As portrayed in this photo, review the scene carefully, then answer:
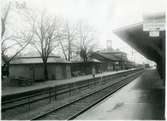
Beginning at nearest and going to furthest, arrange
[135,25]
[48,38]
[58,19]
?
1. [135,25]
2. [58,19]
3. [48,38]

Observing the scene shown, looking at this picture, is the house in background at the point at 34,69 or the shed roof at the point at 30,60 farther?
the shed roof at the point at 30,60

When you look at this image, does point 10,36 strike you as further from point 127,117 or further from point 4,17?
point 127,117

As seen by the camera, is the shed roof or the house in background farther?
the shed roof

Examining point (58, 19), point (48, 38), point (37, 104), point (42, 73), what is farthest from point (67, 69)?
point (37, 104)

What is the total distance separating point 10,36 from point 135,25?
1482 cm

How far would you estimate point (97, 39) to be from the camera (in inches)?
1933

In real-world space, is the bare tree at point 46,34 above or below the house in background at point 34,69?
above

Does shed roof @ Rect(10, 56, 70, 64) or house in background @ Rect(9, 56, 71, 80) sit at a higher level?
shed roof @ Rect(10, 56, 70, 64)

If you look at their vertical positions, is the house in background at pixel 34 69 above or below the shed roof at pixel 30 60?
below

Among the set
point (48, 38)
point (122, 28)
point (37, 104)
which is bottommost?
point (37, 104)

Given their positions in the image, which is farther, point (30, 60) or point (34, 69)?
point (30, 60)

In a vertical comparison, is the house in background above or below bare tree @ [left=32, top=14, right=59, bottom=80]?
below

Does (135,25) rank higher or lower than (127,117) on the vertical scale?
higher

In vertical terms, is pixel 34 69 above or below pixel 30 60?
below
